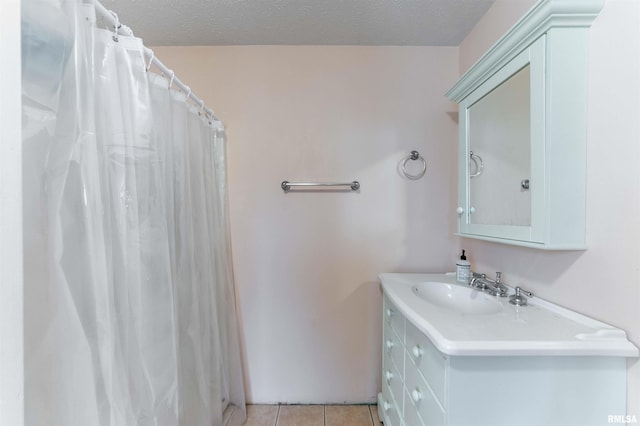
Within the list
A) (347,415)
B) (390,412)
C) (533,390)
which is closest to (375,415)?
(347,415)

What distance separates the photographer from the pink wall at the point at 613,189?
76 cm

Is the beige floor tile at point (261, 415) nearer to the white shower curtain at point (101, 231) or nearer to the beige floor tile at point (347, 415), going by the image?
the beige floor tile at point (347, 415)

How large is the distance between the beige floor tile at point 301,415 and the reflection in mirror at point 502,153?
4.81 feet

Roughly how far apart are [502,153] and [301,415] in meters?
1.82

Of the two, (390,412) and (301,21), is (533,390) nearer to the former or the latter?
(390,412)

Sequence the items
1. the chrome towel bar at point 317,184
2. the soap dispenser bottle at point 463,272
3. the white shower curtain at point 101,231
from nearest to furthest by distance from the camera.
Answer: the white shower curtain at point 101,231
the soap dispenser bottle at point 463,272
the chrome towel bar at point 317,184

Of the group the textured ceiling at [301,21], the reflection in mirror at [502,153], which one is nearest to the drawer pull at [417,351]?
the reflection in mirror at [502,153]

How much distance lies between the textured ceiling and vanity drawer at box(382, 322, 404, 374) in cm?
168

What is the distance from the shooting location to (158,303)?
921 mm

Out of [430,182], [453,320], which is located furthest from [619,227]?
[430,182]

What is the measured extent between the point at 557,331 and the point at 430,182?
1.05m

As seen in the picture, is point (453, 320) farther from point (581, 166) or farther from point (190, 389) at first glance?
point (190, 389)

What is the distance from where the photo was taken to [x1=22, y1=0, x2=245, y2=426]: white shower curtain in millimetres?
571

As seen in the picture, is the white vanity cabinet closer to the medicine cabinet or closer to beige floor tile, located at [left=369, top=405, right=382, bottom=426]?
the medicine cabinet
